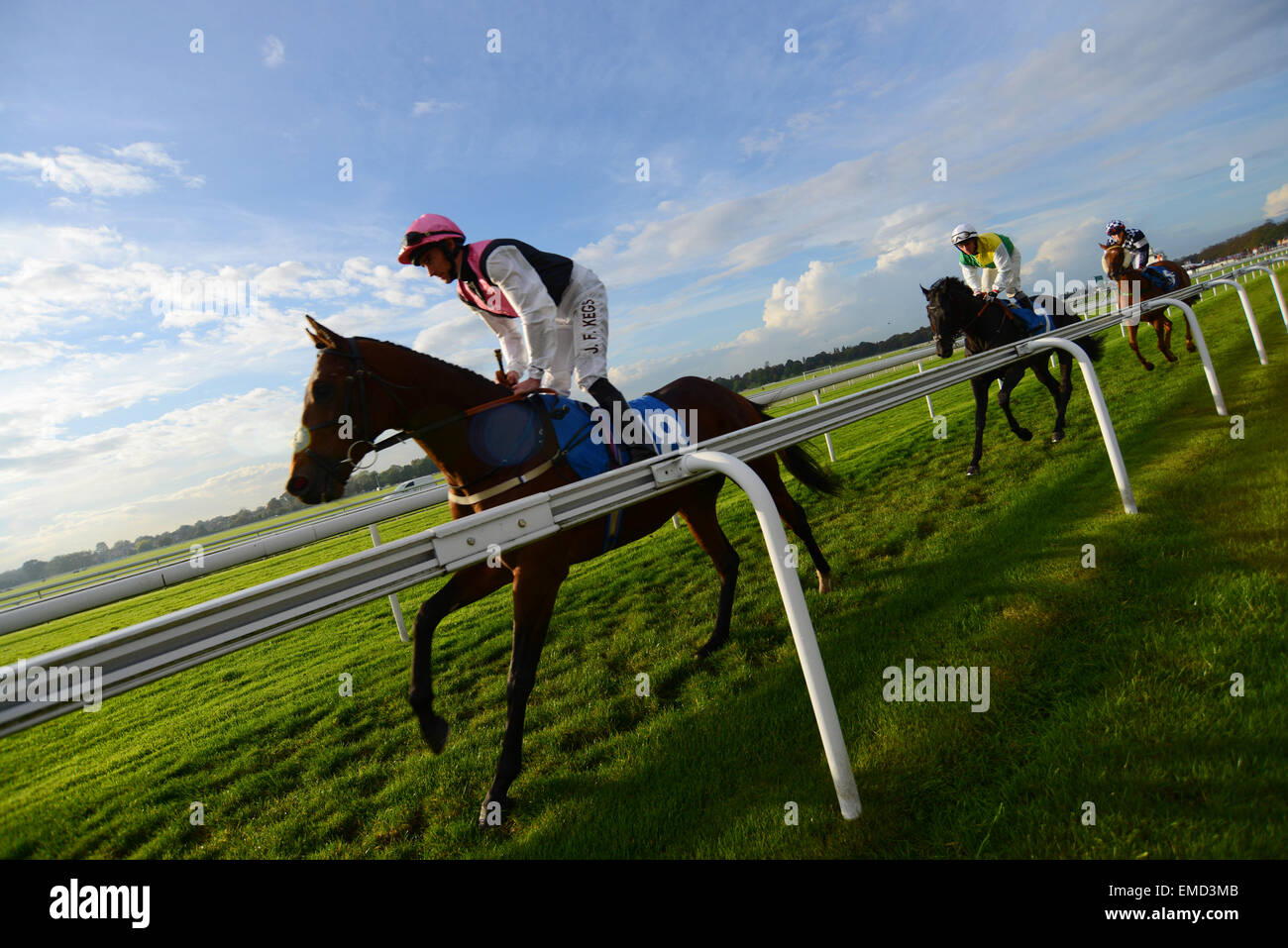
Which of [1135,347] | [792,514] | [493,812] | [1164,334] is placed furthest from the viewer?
[1164,334]

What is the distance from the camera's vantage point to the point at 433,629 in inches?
115

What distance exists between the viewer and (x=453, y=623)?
6078 mm

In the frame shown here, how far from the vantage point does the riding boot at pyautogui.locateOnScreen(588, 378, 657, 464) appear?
10.9 ft

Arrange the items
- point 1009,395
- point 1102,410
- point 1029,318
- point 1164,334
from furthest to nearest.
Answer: point 1164,334 → point 1029,318 → point 1009,395 → point 1102,410

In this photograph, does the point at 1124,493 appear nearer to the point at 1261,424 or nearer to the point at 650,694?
the point at 1261,424

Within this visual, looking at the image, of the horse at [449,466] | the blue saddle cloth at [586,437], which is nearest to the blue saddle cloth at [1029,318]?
the blue saddle cloth at [586,437]

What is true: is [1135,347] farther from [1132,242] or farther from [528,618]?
[528,618]

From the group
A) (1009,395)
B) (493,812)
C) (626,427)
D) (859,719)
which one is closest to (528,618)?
(493,812)

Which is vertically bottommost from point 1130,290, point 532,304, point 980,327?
point 532,304

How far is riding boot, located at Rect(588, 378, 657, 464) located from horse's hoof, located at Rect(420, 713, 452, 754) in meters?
1.68

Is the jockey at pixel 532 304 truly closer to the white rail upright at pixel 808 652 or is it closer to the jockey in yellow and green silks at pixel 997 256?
the white rail upright at pixel 808 652

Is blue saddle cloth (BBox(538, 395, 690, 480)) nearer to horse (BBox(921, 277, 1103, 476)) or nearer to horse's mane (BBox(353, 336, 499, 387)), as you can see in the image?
horse's mane (BBox(353, 336, 499, 387))

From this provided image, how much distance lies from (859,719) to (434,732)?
A: 2.08 meters

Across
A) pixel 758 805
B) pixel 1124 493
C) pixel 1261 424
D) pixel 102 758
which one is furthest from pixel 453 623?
pixel 1261 424
